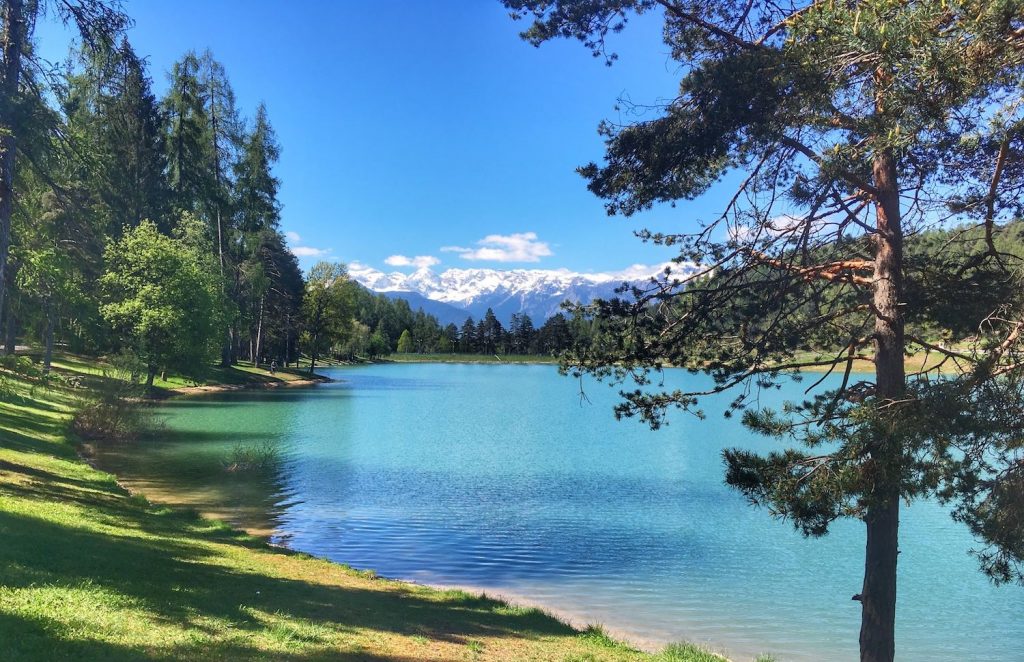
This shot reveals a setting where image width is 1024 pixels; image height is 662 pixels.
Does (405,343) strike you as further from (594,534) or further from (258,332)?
(594,534)

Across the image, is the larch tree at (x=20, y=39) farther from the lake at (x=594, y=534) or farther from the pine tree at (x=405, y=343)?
the pine tree at (x=405, y=343)

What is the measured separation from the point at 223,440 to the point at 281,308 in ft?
142

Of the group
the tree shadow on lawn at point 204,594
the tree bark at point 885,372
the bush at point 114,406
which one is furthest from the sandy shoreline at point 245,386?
the tree bark at point 885,372

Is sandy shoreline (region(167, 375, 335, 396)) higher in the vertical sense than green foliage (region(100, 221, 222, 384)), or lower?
lower

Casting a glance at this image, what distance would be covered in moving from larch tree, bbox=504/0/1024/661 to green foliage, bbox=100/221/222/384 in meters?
31.6

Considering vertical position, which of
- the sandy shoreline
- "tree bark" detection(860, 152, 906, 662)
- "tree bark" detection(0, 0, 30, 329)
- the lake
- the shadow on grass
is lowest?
the lake

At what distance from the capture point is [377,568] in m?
12.8

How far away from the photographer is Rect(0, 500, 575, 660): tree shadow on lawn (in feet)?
21.0

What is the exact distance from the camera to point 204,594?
7.54 meters

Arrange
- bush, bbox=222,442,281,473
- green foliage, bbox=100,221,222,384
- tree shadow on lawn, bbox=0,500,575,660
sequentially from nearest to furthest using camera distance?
tree shadow on lawn, bbox=0,500,575,660 < bush, bbox=222,442,281,473 < green foliage, bbox=100,221,222,384

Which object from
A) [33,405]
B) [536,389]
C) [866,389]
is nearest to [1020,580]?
[866,389]

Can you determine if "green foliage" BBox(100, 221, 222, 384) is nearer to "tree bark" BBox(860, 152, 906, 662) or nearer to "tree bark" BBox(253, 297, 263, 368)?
"tree bark" BBox(253, 297, 263, 368)

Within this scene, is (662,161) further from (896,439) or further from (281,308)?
(281,308)

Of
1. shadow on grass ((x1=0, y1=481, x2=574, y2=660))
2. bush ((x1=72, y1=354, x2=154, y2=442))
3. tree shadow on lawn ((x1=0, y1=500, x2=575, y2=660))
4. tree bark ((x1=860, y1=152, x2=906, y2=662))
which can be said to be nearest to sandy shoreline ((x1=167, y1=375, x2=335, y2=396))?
bush ((x1=72, y1=354, x2=154, y2=442))
